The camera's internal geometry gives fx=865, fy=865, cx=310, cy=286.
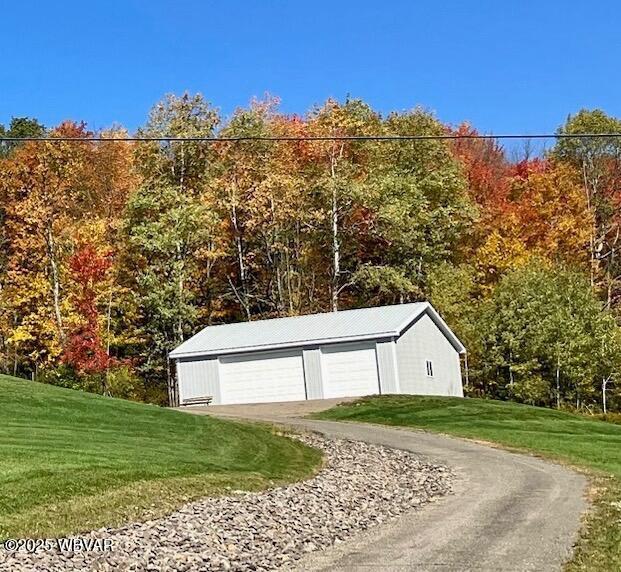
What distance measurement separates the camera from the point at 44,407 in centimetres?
2483

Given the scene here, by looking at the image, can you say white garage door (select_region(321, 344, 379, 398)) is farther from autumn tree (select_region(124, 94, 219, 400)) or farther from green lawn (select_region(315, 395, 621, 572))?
autumn tree (select_region(124, 94, 219, 400))

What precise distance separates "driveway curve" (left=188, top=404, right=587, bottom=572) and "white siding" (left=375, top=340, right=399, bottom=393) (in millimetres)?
17663

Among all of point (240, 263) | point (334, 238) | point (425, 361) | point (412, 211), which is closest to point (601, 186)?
point (412, 211)

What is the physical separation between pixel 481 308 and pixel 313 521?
37026 millimetres

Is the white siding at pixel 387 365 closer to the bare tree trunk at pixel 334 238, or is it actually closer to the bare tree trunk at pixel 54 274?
the bare tree trunk at pixel 334 238

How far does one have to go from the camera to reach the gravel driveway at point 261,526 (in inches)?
381

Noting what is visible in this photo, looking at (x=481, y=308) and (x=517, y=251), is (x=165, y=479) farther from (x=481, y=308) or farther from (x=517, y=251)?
(x=517, y=251)

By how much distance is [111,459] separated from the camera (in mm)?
16344

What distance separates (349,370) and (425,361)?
4.32 m

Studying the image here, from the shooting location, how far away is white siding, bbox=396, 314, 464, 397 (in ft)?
131

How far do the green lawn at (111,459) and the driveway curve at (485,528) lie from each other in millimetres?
3484

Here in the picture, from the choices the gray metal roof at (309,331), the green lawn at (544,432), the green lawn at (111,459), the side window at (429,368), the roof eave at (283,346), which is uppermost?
the gray metal roof at (309,331)

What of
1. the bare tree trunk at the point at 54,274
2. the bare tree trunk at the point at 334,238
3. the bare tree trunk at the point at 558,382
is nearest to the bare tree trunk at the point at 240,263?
the bare tree trunk at the point at 334,238

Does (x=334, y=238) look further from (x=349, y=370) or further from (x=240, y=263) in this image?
(x=349, y=370)
